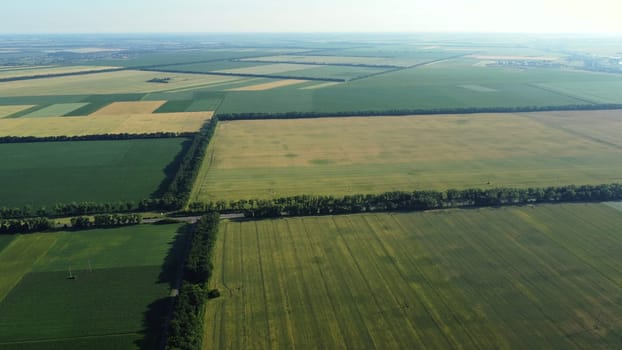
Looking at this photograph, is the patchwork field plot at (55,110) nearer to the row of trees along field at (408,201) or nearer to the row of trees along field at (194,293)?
the row of trees along field at (408,201)

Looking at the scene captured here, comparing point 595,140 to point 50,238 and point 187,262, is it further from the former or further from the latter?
point 50,238

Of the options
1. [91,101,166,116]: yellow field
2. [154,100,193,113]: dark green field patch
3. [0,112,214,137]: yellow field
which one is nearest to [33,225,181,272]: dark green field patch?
[0,112,214,137]: yellow field

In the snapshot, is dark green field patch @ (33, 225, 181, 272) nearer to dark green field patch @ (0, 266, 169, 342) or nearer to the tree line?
the tree line

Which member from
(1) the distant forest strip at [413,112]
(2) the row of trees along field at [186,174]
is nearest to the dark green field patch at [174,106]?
(1) the distant forest strip at [413,112]

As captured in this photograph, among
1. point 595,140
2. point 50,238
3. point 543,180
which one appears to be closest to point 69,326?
point 50,238

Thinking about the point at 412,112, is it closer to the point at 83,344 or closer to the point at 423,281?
the point at 423,281
